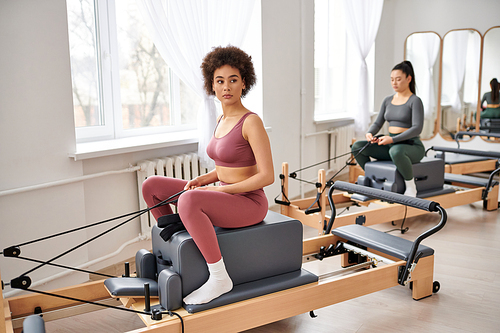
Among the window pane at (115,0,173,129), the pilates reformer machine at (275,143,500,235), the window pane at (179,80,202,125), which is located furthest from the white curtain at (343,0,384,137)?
the window pane at (115,0,173,129)

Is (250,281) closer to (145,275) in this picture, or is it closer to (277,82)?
(145,275)

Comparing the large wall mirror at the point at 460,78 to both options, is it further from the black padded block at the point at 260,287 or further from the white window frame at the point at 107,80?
the black padded block at the point at 260,287

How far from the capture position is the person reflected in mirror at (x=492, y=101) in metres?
5.45

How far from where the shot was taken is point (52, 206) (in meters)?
2.36

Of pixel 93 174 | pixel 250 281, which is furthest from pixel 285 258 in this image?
pixel 93 174

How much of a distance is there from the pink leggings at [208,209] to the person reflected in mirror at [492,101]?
475 cm

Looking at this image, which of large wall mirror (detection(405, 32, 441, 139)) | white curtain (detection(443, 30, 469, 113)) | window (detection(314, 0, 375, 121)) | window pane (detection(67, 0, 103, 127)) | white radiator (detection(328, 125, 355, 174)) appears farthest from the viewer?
large wall mirror (detection(405, 32, 441, 139))

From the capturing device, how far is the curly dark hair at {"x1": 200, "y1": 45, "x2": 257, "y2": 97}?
72.5 inches

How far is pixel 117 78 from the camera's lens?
9.81ft

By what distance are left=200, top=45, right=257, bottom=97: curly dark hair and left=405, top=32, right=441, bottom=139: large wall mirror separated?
470 centimetres

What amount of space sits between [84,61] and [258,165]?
65.6 inches

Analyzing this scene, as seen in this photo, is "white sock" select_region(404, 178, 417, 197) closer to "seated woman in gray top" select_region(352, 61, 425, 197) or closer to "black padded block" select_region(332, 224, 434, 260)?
"seated woman in gray top" select_region(352, 61, 425, 197)

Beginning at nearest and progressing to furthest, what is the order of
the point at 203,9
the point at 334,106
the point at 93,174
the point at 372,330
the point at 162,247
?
1. the point at 162,247
2. the point at 372,330
3. the point at 93,174
4. the point at 203,9
5. the point at 334,106

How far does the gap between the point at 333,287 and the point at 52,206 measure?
5.05 ft
